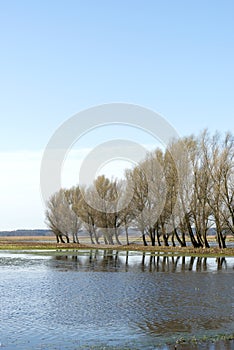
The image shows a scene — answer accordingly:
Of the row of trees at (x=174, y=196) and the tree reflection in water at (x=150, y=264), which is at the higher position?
the row of trees at (x=174, y=196)

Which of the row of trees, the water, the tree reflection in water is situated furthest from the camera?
the row of trees

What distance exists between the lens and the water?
43.3 ft

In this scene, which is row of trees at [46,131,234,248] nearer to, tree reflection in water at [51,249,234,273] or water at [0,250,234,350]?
tree reflection in water at [51,249,234,273]

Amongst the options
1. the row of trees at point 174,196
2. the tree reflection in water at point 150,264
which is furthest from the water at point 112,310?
the row of trees at point 174,196

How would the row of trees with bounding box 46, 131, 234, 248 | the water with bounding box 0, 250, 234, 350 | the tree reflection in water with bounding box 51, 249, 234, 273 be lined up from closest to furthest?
the water with bounding box 0, 250, 234, 350 < the tree reflection in water with bounding box 51, 249, 234, 273 < the row of trees with bounding box 46, 131, 234, 248

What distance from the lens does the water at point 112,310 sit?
43.3ft

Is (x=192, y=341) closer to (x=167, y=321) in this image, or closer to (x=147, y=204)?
(x=167, y=321)

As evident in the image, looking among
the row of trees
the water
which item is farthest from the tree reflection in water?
the row of trees

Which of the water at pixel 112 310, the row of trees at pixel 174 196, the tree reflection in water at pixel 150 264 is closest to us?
the water at pixel 112 310

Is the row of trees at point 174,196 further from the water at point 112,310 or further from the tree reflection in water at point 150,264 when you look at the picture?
the water at point 112,310

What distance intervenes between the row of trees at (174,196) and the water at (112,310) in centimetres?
2663

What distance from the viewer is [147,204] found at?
68062 millimetres

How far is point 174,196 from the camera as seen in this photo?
61.2m

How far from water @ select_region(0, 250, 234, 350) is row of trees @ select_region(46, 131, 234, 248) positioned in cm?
2663
